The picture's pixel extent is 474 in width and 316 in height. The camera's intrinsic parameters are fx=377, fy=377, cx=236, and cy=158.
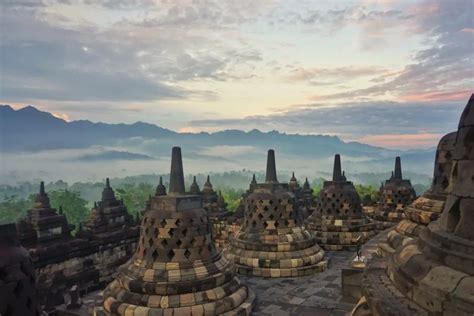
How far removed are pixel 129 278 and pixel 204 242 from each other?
2115 mm

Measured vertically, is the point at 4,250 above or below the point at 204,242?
above

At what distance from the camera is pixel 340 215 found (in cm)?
1895

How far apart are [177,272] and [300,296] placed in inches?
169

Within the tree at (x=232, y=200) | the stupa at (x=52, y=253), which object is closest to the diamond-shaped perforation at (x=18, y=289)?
the stupa at (x=52, y=253)

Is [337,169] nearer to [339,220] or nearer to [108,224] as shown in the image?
[339,220]

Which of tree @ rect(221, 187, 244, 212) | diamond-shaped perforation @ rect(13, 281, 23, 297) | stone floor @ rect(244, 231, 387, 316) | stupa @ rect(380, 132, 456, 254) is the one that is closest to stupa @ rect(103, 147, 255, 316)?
stone floor @ rect(244, 231, 387, 316)

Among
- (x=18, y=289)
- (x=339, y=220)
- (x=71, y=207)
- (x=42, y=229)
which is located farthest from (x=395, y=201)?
(x=71, y=207)

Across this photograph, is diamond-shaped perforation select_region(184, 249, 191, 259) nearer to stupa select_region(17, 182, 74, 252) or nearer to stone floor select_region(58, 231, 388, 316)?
stone floor select_region(58, 231, 388, 316)

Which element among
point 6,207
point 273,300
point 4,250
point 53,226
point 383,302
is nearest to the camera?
point 383,302

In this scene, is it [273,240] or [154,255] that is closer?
[154,255]

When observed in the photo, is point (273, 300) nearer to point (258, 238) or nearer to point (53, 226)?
point (258, 238)

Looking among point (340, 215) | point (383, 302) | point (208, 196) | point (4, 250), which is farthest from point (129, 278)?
point (208, 196)

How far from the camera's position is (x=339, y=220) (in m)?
18.9

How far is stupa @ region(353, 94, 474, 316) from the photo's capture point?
3799 millimetres
